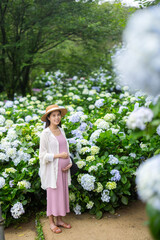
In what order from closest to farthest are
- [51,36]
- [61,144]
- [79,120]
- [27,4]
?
[61,144] → [79,120] → [27,4] → [51,36]

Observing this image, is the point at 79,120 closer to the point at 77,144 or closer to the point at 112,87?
the point at 77,144

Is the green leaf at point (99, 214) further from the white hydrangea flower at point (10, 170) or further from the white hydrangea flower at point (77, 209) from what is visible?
the white hydrangea flower at point (10, 170)

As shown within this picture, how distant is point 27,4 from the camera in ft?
24.0

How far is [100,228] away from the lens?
11.0 feet

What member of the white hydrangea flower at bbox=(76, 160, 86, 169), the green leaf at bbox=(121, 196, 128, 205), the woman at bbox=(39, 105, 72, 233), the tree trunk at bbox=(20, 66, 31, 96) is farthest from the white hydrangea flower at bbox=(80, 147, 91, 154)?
the tree trunk at bbox=(20, 66, 31, 96)

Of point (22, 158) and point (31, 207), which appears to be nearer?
point (22, 158)

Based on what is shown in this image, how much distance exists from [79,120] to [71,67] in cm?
528

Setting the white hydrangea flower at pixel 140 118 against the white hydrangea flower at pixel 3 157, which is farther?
the white hydrangea flower at pixel 3 157

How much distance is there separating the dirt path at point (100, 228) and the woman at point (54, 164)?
208 mm

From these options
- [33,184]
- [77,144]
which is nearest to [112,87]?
[77,144]

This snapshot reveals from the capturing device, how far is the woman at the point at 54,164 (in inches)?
126

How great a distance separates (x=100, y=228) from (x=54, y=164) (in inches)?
Answer: 40.1

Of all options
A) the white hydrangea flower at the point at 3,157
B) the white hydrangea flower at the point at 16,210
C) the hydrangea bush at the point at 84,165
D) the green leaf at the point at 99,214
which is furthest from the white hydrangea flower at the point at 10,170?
the green leaf at the point at 99,214

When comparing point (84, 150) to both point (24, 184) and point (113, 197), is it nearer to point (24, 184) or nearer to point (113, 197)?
point (113, 197)
